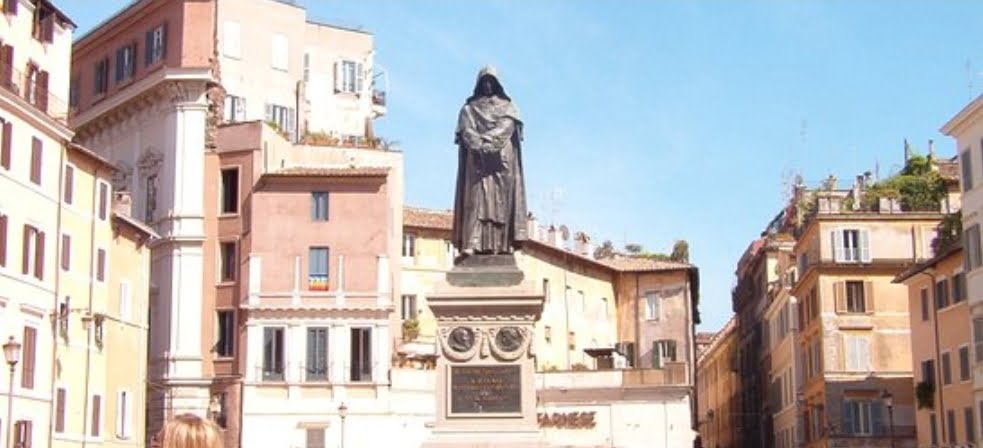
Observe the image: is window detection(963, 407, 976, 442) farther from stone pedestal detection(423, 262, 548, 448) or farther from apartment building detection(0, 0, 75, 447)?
stone pedestal detection(423, 262, 548, 448)

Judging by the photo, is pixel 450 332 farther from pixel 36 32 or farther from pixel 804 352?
pixel 804 352

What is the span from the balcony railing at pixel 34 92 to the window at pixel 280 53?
738 inches

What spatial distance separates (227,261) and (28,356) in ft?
56.0

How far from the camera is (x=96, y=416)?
53.9m

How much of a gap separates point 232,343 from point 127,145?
A: 11.4 m

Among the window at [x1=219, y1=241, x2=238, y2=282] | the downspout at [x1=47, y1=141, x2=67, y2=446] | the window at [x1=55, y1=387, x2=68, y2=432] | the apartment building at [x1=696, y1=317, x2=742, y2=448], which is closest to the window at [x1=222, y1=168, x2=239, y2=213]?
the window at [x1=219, y1=241, x2=238, y2=282]

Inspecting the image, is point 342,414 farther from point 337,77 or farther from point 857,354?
point 857,354

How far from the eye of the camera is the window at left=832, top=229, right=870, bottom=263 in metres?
74.0

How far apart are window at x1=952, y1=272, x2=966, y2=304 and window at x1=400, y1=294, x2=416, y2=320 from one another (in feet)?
93.9

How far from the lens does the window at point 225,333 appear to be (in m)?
64.0

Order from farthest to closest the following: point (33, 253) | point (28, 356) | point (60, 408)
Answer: point (60, 408), point (33, 253), point (28, 356)

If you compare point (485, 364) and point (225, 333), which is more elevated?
point (225, 333)

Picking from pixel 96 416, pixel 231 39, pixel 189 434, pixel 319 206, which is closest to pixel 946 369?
pixel 319 206

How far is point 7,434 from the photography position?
46.3 metres
